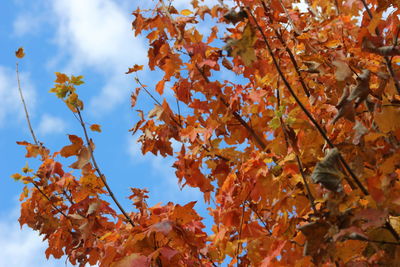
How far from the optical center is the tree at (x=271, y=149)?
65.8 inches

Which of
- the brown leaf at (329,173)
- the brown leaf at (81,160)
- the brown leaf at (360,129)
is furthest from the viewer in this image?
the brown leaf at (81,160)

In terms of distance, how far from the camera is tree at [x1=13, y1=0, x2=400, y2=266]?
5.49ft

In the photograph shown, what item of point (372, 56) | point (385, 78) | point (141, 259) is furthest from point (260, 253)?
point (372, 56)

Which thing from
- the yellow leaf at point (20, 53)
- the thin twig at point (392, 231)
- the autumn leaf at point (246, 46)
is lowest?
the thin twig at point (392, 231)

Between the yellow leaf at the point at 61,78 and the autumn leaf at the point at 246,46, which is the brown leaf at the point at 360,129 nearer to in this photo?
the autumn leaf at the point at 246,46

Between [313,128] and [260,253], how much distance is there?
2.80 feet

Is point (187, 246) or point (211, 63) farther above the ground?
point (211, 63)

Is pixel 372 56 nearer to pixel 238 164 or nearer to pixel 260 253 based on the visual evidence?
pixel 238 164

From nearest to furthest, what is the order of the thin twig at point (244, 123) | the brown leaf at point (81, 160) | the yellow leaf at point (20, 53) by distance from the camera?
the brown leaf at point (81, 160), the thin twig at point (244, 123), the yellow leaf at point (20, 53)

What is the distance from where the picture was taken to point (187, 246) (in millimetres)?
2641

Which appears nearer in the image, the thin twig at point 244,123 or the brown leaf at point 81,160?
the brown leaf at point 81,160

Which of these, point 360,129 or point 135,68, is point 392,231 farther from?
point 135,68

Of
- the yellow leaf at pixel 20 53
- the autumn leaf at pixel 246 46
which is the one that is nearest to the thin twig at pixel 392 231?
the autumn leaf at pixel 246 46

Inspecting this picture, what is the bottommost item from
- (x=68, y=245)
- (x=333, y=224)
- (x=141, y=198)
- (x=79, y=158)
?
(x=333, y=224)
